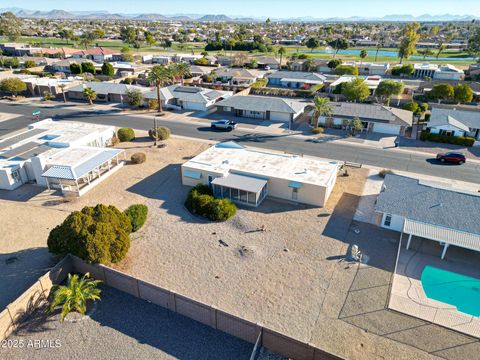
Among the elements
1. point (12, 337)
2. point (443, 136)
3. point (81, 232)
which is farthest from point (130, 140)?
point (443, 136)

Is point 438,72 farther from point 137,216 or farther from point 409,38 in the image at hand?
point 137,216

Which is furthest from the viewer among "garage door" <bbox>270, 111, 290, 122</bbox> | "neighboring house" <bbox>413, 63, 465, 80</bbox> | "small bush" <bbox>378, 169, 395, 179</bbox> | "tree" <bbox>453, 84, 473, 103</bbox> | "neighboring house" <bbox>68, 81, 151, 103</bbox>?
"neighboring house" <bbox>413, 63, 465, 80</bbox>

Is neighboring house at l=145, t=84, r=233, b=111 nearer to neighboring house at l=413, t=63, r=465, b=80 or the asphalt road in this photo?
the asphalt road

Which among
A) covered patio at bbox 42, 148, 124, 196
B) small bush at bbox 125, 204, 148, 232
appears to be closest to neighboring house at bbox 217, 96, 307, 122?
covered patio at bbox 42, 148, 124, 196

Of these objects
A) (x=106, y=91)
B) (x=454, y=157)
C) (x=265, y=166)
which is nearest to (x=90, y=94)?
(x=106, y=91)

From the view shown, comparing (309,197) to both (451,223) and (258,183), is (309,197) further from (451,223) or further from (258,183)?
(451,223)

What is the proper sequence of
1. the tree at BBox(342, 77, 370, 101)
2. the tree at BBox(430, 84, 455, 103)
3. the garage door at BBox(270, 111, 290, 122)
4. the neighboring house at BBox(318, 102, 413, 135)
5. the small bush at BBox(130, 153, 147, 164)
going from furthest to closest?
the tree at BBox(430, 84, 455, 103)
the tree at BBox(342, 77, 370, 101)
the garage door at BBox(270, 111, 290, 122)
the neighboring house at BBox(318, 102, 413, 135)
the small bush at BBox(130, 153, 147, 164)

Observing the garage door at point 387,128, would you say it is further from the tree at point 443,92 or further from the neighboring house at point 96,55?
the neighboring house at point 96,55
